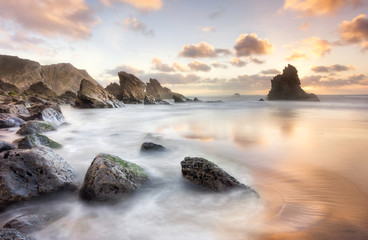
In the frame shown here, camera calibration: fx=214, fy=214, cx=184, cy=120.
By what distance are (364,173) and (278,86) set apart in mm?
72633

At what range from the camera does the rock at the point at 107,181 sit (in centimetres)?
346

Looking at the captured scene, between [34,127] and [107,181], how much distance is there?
282 inches

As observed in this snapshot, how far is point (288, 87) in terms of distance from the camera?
6831 centimetres

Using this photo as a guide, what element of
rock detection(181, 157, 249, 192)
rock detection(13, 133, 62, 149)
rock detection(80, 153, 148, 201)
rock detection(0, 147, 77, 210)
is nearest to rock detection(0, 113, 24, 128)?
rock detection(13, 133, 62, 149)

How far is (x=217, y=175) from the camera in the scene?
388cm

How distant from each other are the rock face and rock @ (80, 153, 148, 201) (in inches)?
2788

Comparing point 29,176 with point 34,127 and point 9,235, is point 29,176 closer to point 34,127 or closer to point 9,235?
point 9,235

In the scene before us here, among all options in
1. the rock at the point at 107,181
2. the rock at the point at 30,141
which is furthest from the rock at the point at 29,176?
the rock at the point at 30,141

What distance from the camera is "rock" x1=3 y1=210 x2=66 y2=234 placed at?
8.64 ft

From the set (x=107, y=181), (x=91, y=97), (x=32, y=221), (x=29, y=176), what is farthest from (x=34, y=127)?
(x=91, y=97)

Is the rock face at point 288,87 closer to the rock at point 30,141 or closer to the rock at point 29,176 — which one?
the rock at point 30,141

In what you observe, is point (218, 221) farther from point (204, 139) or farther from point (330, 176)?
point (204, 139)

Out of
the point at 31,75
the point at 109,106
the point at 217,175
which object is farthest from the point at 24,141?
the point at 31,75

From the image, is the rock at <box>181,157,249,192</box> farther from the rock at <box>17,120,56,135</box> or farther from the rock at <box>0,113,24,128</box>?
the rock at <box>0,113,24,128</box>
